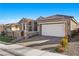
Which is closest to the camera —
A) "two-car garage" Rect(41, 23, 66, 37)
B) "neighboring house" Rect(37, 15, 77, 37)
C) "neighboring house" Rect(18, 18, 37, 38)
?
"neighboring house" Rect(37, 15, 77, 37)

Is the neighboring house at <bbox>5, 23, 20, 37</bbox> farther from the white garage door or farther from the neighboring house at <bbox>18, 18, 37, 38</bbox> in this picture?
the white garage door

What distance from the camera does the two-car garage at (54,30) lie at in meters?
16.5

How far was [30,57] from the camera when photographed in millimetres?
12656

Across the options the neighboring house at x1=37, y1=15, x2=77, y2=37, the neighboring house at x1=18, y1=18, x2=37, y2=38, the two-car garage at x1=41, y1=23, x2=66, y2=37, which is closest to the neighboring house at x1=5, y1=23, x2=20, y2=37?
the neighboring house at x1=18, y1=18, x2=37, y2=38

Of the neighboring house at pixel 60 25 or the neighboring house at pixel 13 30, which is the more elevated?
the neighboring house at pixel 60 25

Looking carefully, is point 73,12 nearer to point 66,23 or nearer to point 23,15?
point 66,23

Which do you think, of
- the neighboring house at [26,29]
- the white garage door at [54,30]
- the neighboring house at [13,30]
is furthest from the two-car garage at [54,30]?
the neighboring house at [13,30]

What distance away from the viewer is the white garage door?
1650 cm

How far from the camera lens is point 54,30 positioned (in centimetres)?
1709

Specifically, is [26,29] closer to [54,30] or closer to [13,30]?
[13,30]

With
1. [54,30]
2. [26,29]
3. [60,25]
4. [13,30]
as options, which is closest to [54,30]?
[54,30]

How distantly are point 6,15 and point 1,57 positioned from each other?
5126mm

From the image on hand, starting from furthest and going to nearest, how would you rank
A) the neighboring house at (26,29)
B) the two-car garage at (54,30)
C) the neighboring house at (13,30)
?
the neighboring house at (13,30) < the neighboring house at (26,29) < the two-car garage at (54,30)

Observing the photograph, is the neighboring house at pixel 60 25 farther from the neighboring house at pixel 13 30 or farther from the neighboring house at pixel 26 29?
the neighboring house at pixel 13 30
